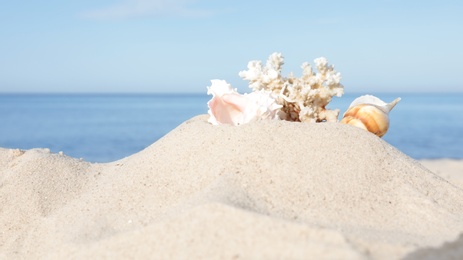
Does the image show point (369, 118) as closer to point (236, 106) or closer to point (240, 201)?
point (236, 106)

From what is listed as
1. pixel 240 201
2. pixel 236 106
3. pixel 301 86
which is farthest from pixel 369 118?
pixel 240 201

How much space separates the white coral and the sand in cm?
40

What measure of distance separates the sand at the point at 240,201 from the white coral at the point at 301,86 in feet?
1.31

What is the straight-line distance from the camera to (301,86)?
147 inches

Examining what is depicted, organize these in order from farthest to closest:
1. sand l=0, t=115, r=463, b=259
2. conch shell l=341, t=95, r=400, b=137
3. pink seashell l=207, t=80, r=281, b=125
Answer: conch shell l=341, t=95, r=400, b=137
pink seashell l=207, t=80, r=281, b=125
sand l=0, t=115, r=463, b=259

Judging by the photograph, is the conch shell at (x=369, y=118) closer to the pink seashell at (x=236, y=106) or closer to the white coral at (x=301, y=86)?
the white coral at (x=301, y=86)

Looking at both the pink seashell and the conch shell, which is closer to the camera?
the pink seashell

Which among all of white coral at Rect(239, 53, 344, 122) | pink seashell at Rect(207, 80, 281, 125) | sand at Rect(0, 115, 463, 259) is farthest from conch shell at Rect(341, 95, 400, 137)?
pink seashell at Rect(207, 80, 281, 125)

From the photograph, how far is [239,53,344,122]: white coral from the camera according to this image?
147 inches

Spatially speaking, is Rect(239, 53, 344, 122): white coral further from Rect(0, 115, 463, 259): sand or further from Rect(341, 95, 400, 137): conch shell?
Rect(0, 115, 463, 259): sand

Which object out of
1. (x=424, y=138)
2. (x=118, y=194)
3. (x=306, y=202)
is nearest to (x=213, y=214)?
(x=306, y=202)

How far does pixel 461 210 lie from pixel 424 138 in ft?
59.4

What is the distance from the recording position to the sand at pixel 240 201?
6.57 ft

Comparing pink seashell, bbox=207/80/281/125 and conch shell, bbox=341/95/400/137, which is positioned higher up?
pink seashell, bbox=207/80/281/125
